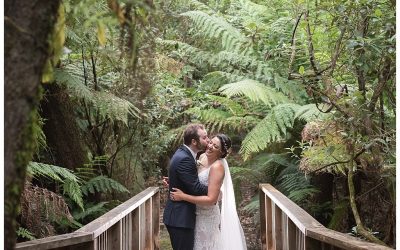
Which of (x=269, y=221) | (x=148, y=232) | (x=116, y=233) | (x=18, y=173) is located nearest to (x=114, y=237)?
(x=116, y=233)

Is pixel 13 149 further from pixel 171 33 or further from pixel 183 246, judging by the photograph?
pixel 171 33

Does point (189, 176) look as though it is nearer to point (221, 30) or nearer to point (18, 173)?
point (18, 173)

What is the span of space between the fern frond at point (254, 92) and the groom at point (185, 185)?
226cm

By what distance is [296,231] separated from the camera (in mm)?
4070

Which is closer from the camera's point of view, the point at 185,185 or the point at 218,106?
the point at 185,185

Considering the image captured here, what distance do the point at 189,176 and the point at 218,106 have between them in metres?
4.97

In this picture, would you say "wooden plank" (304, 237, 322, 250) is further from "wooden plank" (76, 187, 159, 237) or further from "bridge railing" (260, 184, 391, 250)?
"wooden plank" (76, 187, 159, 237)

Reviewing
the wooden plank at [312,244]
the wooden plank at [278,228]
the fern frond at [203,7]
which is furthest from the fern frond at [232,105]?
the wooden plank at [312,244]

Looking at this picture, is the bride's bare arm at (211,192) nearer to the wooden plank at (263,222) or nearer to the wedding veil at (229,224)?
the wedding veil at (229,224)

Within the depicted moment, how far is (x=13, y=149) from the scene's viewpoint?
43.7 inches

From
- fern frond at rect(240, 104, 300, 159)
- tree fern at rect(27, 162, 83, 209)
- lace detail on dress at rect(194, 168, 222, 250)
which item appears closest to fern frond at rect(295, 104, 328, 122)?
fern frond at rect(240, 104, 300, 159)

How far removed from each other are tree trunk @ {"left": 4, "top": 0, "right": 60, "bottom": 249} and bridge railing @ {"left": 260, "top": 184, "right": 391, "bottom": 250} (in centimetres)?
144

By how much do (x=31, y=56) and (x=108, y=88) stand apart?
21.5ft

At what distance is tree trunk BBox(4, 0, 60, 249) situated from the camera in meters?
1.09
